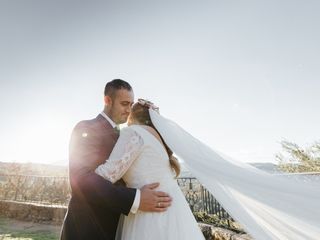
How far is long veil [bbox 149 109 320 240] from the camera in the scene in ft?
5.75

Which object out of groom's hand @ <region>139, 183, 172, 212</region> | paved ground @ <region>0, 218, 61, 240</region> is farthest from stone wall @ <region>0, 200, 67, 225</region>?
groom's hand @ <region>139, 183, 172, 212</region>

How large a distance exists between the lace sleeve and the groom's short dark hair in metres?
0.85

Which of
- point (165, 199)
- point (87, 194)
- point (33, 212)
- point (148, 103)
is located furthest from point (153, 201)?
point (33, 212)

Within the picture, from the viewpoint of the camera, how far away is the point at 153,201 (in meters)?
2.19

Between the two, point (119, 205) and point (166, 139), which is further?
point (166, 139)

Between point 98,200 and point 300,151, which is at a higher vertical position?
point 300,151

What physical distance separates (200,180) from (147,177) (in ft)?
1.39

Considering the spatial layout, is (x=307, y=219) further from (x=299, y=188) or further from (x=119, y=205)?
(x=119, y=205)

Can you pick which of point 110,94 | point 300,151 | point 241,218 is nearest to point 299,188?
point 241,218

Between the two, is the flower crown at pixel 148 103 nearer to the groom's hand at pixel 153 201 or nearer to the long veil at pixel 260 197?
the long veil at pixel 260 197

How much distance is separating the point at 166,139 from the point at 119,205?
66 centimetres

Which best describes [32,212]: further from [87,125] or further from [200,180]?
[200,180]

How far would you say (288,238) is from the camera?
70.8 inches

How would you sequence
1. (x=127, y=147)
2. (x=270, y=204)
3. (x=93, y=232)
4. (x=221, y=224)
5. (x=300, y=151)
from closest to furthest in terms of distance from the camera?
(x=270, y=204) → (x=127, y=147) → (x=93, y=232) → (x=221, y=224) → (x=300, y=151)
